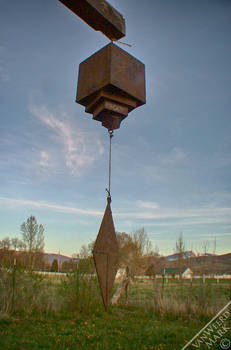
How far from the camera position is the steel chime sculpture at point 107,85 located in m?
2.04

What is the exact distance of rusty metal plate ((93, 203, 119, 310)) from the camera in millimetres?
1954

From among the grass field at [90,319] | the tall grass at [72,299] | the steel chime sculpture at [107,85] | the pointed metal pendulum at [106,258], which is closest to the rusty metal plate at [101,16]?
the steel chime sculpture at [107,85]

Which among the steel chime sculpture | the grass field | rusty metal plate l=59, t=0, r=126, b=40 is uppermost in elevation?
rusty metal plate l=59, t=0, r=126, b=40

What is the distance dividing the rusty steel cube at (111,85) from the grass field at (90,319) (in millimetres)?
4373

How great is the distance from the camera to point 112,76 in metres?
2.09

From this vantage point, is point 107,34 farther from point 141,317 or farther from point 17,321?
point 141,317

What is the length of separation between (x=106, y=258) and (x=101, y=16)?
1935mm

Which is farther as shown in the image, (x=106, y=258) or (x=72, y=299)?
(x=72, y=299)

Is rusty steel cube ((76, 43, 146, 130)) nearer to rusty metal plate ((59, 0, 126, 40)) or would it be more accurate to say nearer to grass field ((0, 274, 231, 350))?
rusty metal plate ((59, 0, 126, 40))

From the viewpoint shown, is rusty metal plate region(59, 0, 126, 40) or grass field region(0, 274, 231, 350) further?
grass field region(0, 274, 231, 350)

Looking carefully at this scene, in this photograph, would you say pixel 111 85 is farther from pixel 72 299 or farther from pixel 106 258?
pixel 72 299

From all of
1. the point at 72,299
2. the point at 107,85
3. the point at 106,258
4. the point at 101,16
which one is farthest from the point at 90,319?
the point at 101,16

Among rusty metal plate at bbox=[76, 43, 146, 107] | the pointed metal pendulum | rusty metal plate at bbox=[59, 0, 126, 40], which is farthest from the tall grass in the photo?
rusty metal plate at bbox=[59, 0, 126, 40]

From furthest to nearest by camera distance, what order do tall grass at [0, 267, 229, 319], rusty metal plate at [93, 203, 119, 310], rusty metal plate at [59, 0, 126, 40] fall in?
tall grass at [0, 267, 229, 319]
rusty metal plate at [59, 0, 126, 40]
rusty metal plate at [93, 203, 119, 310]
